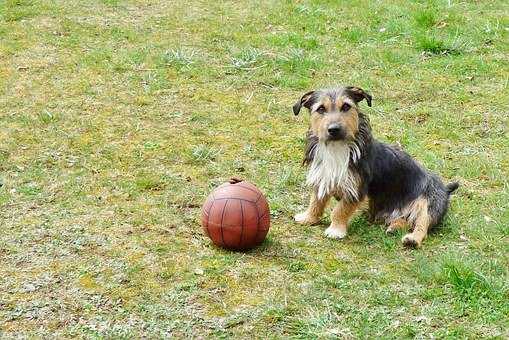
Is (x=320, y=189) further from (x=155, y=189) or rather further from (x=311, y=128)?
(x=155, y=189)

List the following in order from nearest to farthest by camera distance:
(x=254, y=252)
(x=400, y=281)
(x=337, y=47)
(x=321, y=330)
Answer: (x=321, y=330), (x=400, y=281), (x=254, y=252), (x=337, y=47)

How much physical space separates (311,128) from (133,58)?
177 inches

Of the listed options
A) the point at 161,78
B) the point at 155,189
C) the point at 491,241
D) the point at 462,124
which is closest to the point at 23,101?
the point at 161,78

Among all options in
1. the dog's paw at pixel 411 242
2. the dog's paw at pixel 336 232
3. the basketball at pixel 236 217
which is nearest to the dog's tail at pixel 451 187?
the dog's paw at pixel 411 242

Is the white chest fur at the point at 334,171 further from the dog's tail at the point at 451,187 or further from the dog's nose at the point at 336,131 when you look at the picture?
the dog's tail at the point at 451,187

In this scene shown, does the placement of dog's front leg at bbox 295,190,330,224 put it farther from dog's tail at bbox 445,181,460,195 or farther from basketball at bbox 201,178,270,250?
dog's tail at bbox 445,181,460,195

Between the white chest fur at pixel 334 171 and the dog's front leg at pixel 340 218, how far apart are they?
85 mm

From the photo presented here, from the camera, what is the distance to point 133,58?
9.91 metres

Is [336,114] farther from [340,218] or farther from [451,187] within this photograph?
[451,187]

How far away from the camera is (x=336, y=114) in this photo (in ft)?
19.0

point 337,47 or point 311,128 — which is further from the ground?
point 311,128

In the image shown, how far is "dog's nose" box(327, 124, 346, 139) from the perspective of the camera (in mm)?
5723

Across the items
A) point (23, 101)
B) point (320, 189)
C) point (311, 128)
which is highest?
point (311, 128)

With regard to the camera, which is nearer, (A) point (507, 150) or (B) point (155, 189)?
(B) point (155, 189)
